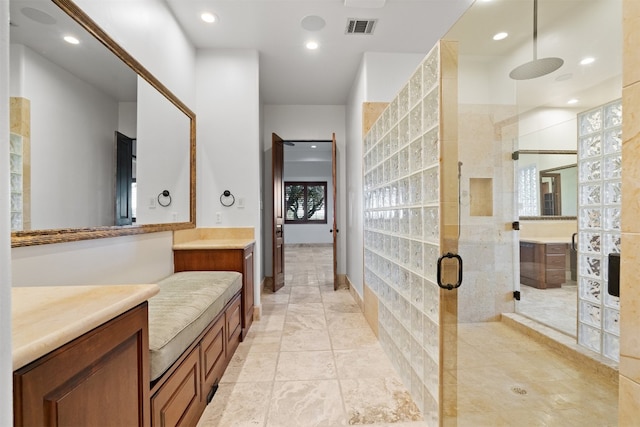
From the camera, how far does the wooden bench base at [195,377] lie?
1.13 metres

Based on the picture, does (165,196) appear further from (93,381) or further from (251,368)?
(93,381)

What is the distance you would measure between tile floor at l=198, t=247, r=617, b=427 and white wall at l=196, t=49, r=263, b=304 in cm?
116

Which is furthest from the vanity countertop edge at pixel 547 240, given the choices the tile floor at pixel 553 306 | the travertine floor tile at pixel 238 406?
the travertine floor tile at pixel 238 406

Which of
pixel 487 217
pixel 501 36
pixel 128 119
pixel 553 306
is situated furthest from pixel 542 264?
pixel 128 119

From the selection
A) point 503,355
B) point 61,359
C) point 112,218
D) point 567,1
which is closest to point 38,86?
point 112,218

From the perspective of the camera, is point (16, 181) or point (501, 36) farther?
point (501, 36)

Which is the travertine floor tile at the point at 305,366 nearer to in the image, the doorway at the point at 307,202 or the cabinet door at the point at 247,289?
the cabinet door at the point at 247,289

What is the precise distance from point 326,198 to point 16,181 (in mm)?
8348

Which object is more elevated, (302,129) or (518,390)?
(302,129)

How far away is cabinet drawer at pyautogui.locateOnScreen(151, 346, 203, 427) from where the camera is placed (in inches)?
43.6

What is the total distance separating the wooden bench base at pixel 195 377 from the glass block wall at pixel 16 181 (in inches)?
34.0

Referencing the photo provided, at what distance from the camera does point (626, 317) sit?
1.96 feet

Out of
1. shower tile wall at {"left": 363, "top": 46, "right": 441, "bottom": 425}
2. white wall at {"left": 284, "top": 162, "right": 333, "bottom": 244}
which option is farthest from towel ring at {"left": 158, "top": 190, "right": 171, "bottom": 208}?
white wall at {"left": 284, "top": 162, "right": 333, "bottom": 244}

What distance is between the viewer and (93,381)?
72cm
